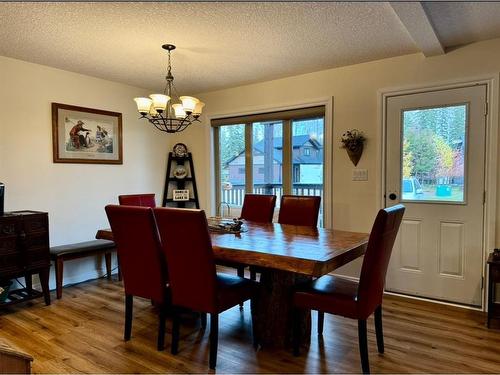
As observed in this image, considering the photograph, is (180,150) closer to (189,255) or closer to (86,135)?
(86,135)

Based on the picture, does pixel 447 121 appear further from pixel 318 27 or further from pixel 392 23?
pixel 318 27

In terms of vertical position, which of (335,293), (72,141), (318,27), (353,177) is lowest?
(335,293)

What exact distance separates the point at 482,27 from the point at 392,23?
73cm

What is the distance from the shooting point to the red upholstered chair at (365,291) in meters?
1.94

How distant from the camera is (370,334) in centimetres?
259

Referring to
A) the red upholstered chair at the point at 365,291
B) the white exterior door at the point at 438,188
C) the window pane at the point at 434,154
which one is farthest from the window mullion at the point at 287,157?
the red upholstered chair at the point at 365,291

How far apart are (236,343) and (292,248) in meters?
0.87

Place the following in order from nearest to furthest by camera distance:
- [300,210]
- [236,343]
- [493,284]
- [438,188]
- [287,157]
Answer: [236,343] → [493,284] → [438,188] → [300,210] → [287,157]

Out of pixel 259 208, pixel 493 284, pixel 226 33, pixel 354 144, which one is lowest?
pixel 493 284

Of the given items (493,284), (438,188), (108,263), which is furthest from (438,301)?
(108,263)

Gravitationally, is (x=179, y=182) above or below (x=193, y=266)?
above

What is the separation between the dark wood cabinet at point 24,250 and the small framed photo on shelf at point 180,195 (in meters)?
1.90

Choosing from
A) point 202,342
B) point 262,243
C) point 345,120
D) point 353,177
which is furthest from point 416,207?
point 202,342

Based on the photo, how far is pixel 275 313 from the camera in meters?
2.39
